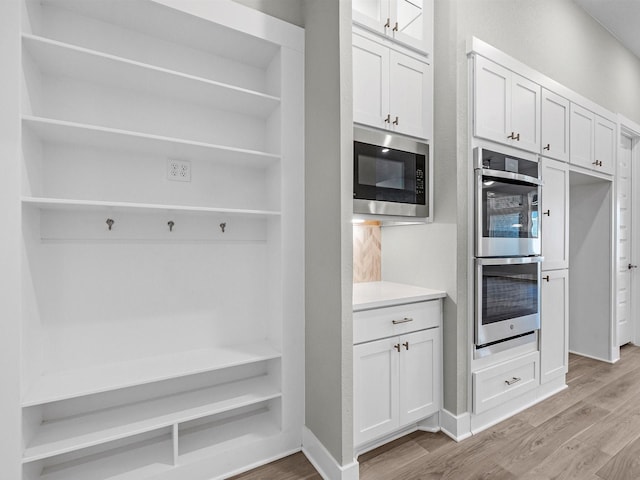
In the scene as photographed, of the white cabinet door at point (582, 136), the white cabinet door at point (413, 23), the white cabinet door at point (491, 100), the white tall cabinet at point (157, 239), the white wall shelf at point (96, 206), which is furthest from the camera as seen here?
the white cabinet door at point (582, 136)

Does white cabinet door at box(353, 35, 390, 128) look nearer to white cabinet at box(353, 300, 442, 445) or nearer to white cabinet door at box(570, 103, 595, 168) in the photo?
white cabinet at box(353, 300, 442, 445)

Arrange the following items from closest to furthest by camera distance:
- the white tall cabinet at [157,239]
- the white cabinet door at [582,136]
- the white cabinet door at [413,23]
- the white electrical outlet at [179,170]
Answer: the white tall cabinet at [157,239] → the white electrical outlet at [179,170] → the white cabinet door at [413,23] → the white cabinet door at [582,136]

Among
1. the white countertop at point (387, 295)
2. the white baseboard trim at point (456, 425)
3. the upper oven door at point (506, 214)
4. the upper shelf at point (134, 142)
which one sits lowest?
the white baseboard trim at point (456, 425)

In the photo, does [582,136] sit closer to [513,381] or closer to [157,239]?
[513,381]

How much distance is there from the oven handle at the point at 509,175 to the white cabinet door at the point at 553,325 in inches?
27.8

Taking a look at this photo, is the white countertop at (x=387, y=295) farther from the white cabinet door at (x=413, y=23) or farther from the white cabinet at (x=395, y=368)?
the white cabinet door at (x=413, y=23)

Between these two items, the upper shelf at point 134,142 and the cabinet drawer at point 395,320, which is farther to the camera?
the cabinet drawer at point 395,320

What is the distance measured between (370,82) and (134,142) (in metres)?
1.25

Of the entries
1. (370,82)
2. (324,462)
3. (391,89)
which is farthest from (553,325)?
(370,82)

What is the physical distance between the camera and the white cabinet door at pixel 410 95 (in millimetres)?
1930

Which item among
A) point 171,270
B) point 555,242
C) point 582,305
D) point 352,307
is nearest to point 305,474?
point 352,307

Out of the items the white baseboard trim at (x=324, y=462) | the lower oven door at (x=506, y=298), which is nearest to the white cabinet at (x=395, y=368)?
the white baseboard trim at (x=324, y=462)

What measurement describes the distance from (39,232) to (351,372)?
158 cm

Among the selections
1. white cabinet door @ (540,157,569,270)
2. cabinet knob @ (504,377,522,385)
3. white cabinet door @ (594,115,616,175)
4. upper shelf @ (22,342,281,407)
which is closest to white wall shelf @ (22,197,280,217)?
upper shelf @ (22,342,281,407)
